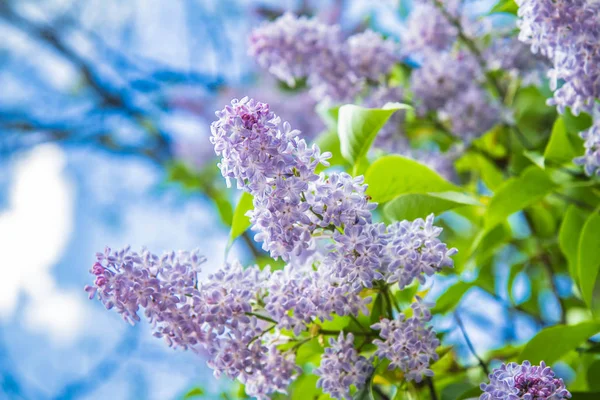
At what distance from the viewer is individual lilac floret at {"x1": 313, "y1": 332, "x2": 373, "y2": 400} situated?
304 millimetres

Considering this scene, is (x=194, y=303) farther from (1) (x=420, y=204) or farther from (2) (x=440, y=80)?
(2) (x=440, y=80)

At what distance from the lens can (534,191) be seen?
0.40 metres

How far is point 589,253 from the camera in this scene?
0.36 meters

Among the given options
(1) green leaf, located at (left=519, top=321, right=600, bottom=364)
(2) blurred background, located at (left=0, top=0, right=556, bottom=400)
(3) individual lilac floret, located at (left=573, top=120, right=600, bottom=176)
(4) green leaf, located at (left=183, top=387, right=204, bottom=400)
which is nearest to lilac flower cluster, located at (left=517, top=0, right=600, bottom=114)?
(3) individual lilac floret, located at (left=573, top=120, right=600, bottom=176)

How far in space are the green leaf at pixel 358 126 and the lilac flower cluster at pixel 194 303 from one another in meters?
0.10

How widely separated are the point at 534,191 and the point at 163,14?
1.35 metres

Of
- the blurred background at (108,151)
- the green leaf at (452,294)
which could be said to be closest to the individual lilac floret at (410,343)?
the green leaf at (452,294)

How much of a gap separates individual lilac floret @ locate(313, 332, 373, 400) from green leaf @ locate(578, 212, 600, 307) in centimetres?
14

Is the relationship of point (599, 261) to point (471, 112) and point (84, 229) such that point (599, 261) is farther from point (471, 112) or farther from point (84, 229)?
point (84, 229)

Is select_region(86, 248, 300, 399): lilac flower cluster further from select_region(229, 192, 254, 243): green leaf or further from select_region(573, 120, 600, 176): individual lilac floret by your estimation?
select_region(573, 120, 600, 176): individual lilac floret

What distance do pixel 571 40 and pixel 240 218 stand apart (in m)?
0.20

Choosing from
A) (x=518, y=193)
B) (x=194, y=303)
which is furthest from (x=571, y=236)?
(x=194, y=303)

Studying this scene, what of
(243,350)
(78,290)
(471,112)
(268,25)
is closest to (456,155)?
(471,112)

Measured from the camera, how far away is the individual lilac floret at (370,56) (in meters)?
0.49
